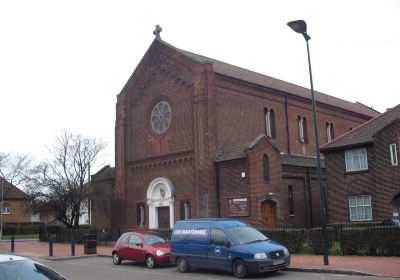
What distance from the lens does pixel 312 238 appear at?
21.4 metres

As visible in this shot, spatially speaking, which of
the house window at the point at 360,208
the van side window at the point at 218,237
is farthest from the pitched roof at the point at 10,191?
the van side window at the point at 218,237

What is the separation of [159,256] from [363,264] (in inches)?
314

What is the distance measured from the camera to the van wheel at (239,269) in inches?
617

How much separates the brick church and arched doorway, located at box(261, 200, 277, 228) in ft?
0.22

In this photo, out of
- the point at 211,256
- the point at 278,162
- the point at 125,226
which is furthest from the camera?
the point at 125,226

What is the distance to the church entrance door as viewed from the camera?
36938 millimetres

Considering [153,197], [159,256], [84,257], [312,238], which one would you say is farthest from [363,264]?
[153,197]

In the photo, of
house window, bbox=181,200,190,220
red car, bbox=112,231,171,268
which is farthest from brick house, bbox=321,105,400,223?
red car, bbox=112,231,171,268

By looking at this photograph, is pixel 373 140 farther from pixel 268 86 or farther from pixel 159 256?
pixel 159 256

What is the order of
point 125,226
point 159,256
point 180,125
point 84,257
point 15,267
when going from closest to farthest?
point 15,267
point 159,256
point 84,257
point 180,125
point 125,226

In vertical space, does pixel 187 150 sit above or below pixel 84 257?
above

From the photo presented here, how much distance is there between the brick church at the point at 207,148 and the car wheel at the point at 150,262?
1147 centimetres

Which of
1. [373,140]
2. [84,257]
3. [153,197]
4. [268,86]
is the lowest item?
[84,257]

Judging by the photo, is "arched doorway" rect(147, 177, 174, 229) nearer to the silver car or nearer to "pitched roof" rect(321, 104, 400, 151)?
"pitched roof" rect(321, 104, 400, 151)
